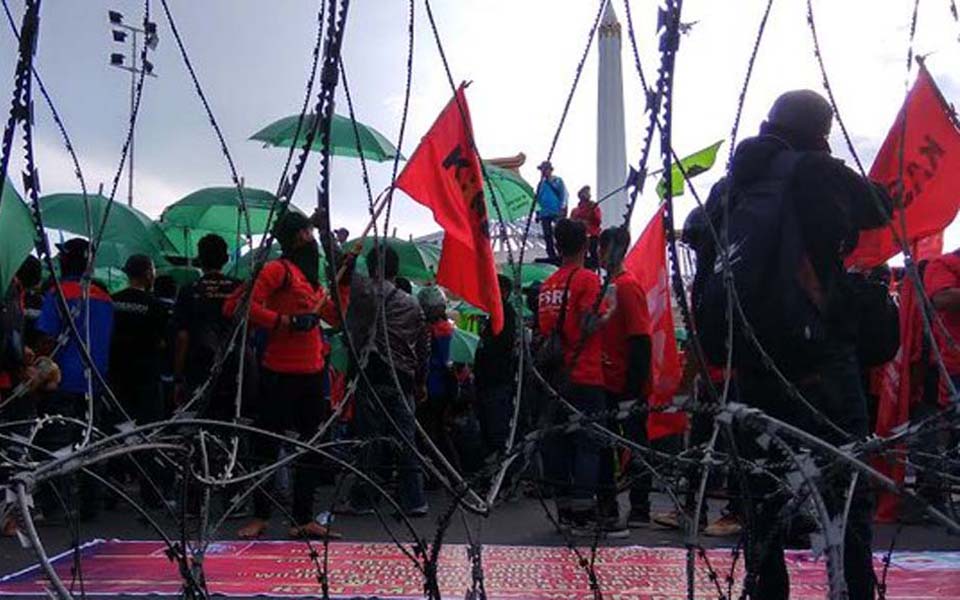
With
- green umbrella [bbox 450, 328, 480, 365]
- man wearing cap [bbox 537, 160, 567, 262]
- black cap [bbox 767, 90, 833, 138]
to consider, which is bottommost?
green umbrella [bbox 450, 328, 480, 365]

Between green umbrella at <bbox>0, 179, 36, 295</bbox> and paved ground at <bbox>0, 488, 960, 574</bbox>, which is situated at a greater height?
green umbrella at <bbox>0, 179, 36, 295</bbox>

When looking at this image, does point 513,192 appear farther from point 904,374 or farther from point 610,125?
point 610,125

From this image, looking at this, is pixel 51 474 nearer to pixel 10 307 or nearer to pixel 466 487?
pixel 466 487

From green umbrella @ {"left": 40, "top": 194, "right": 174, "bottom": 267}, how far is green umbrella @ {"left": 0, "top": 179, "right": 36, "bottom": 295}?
508 centimetres

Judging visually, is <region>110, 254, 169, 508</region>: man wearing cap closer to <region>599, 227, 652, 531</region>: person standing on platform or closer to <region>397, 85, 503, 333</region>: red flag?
<region>599, 227, 652, 531</region>: person standing on platform

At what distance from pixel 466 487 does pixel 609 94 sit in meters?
29.2

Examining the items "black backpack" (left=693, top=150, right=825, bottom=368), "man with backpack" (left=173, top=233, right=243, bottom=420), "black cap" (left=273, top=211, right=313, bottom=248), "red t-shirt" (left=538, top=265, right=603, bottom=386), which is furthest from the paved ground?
"black backpack" (left=693, top=150, right=825, bottom=368)

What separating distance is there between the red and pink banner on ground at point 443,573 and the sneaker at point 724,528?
608mm

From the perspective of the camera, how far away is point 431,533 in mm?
5898

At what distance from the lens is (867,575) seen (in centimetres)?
285

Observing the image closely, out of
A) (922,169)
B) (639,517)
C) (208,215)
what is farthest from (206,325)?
(208,215)

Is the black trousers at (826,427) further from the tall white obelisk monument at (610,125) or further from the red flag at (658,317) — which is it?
the tall white obelisk monument at (610,125)

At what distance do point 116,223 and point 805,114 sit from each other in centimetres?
682

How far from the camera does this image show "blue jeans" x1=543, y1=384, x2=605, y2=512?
17.8ft
